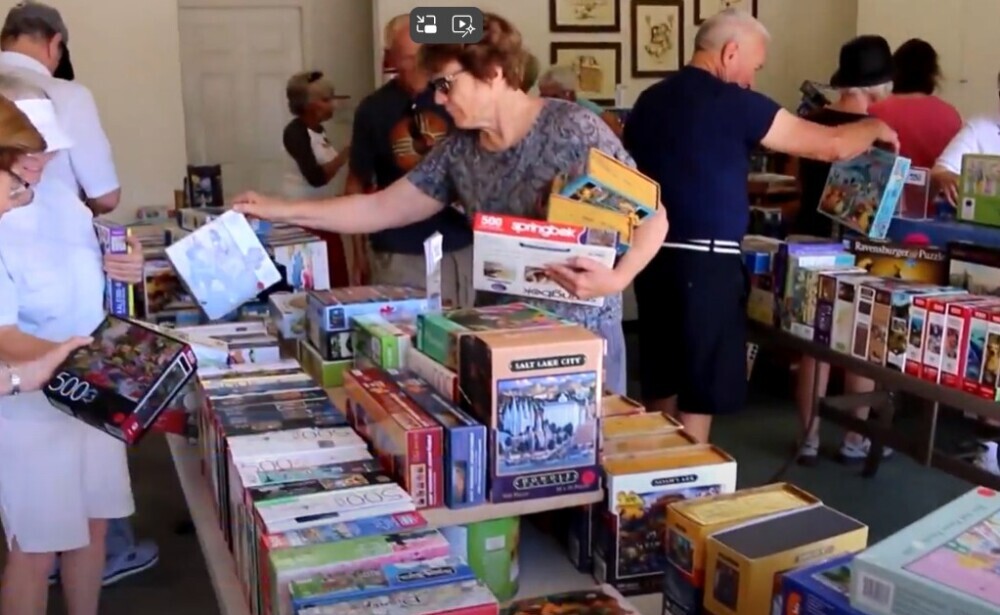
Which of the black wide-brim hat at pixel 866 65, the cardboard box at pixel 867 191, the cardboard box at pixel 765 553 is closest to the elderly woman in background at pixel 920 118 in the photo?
the black wide-brim hat at pixel 866 65

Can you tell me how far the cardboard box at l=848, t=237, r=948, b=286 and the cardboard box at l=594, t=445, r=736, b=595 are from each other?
5.12ft

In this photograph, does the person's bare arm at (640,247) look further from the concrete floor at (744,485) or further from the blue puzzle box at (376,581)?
the concrete floor at (744,485)

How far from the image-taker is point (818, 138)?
2838mm

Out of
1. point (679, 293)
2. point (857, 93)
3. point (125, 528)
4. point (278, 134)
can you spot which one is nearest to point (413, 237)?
point (679, 293)

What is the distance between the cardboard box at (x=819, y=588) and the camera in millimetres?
1109

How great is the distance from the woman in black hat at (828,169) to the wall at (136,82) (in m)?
3.48

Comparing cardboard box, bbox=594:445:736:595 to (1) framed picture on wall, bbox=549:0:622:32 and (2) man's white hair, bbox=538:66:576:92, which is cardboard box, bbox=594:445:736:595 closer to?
(2) man's white hair, bbox=538:66:576:92

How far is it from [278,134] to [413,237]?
3.56 meters

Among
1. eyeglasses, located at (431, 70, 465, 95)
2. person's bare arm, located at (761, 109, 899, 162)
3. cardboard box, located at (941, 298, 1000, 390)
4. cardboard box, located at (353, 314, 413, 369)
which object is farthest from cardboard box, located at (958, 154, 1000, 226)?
cardboard box, located at (353, 314, 413, 369)

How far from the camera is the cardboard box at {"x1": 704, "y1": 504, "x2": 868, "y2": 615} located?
1.24m

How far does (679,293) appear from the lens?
121 inches

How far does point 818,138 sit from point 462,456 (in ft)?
5.58

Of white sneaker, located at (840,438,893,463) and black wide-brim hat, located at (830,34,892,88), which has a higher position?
black wide-brim hat, located at (830,34,892,88)

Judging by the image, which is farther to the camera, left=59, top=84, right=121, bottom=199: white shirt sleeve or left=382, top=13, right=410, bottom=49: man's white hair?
left=382, top=13, right=410, bottom=49: man's white hair
